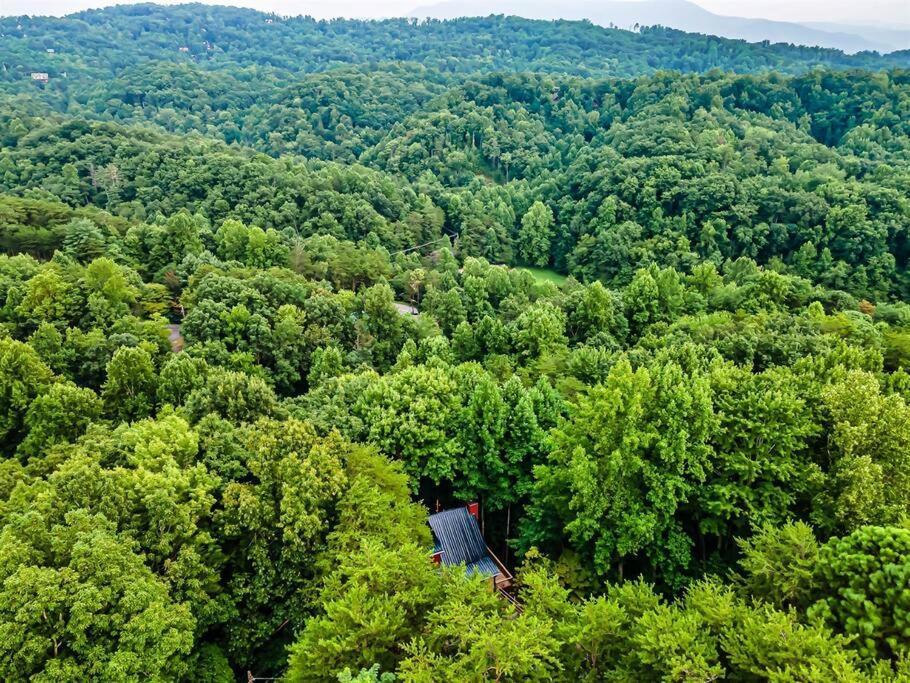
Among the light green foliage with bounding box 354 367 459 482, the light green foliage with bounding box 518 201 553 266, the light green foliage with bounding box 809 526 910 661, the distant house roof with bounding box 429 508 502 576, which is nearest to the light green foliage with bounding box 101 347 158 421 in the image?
the light green foliage with bounding box 354 367 459 482

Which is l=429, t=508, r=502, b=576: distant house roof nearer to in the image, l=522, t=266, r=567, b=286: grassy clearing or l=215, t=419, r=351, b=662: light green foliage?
l=215, t=419, r=351, b=662: light green foliage

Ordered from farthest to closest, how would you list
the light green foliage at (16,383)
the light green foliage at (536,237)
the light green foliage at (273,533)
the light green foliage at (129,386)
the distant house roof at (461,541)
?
1. the light green foliage at (536,237)
2. the light green foliage at (129,386)
3. the light green foliage at (16,383)
4. the distant house roof at (461,541)
5. the light green foliage at (273,533)

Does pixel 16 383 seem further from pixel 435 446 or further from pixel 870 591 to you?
pixel 870 591

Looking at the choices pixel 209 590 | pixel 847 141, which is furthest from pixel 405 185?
pixel 209 590

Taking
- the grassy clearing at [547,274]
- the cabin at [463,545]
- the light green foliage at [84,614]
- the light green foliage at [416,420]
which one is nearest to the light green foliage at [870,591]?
the cabin at [463,545]

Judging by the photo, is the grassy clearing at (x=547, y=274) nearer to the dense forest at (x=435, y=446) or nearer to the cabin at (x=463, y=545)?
the dense forest at (x=435, y=446)

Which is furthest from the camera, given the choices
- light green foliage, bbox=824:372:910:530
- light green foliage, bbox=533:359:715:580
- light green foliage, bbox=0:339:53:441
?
light green foliage, bbox=0:339:53:441

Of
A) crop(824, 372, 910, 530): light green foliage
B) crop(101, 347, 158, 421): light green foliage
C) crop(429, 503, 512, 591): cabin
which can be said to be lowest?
crop(429, 503, 512, 591): cabin

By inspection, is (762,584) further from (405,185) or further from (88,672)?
(405,185)
